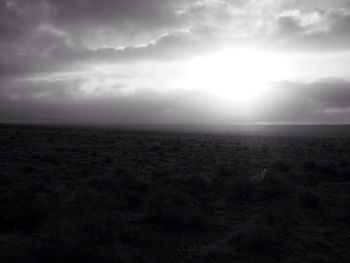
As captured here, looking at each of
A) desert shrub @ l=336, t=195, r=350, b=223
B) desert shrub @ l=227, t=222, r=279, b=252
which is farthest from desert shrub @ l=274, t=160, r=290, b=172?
desert shrub @ l=227, t=222, r=279, b=252

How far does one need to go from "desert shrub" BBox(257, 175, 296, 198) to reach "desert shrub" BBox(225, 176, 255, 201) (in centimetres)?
46

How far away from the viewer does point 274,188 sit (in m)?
18.2

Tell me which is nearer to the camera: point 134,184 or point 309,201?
point 309,201

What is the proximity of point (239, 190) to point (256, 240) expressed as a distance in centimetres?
685

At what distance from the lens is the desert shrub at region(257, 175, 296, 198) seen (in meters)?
17.9

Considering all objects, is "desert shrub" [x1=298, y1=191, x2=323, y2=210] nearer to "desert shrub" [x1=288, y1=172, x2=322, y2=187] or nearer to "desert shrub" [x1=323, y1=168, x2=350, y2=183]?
"desert shrub" [x1=288, y1=172, x2=322, y2=187]

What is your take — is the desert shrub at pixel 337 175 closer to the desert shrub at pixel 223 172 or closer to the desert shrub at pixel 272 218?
the desert shrub at pixel 223 172

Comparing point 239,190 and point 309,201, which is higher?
point 239,190

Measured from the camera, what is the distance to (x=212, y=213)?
1482 centimetres

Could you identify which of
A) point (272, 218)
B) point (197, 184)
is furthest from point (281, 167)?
point (272, 218)

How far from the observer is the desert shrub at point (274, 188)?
58.6 ft

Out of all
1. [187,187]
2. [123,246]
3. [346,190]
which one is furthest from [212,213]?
[346,190]

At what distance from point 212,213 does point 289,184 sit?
6352mm

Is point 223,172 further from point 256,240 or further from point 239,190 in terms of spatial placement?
point 256,240
